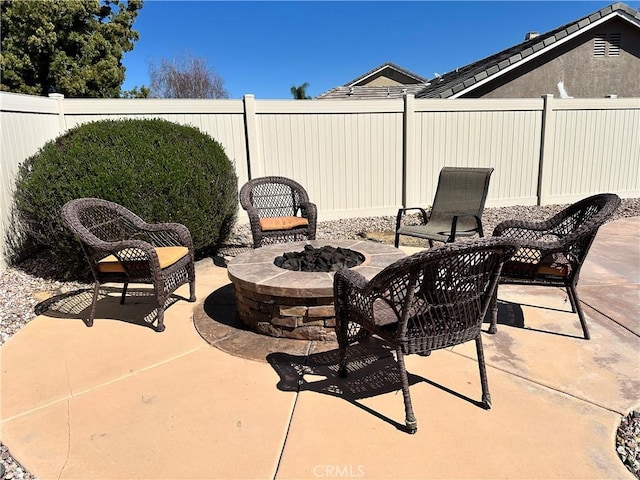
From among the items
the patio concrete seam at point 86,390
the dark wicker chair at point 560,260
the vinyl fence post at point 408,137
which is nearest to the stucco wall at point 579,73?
the vinyl fence post at point 408,137

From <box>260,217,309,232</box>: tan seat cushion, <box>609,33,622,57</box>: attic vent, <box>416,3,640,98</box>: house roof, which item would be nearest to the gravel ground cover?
<box>260,217,309,232</box>: tan seat cushion

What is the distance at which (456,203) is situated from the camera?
17.1 ft

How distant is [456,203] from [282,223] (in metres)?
2.11

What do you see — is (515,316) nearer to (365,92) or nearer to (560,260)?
(560,260)

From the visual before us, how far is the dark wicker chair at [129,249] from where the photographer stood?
3.34 m

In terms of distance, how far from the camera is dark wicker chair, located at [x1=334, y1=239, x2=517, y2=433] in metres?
1.90

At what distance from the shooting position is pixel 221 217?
5215 millimetres

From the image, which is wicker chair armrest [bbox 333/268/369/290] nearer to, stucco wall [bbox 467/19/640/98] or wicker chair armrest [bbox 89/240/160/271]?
wicker chair armrest [bbox 89/240/160/271]

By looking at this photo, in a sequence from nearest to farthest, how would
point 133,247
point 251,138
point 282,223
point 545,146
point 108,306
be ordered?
point 133,247
point 108,306
point 282,223
point 251,138
point 545,146

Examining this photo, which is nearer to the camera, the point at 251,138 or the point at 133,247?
the point at 133,247

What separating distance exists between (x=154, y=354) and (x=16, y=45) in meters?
13.7

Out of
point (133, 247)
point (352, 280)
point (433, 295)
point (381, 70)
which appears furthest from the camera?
point (381, 70)

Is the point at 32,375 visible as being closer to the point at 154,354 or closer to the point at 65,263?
the point at 154,354

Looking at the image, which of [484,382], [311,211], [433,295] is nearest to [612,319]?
[484,382]
